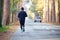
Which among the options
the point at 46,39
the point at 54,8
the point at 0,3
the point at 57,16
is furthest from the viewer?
the point at 54,8

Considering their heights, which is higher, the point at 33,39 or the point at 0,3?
the point at 0,3

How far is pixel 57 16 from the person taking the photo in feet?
136

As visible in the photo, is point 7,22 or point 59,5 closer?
point 7,22

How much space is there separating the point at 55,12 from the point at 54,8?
2.00 m

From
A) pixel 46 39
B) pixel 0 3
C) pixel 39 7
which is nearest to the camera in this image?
pixel 46 39

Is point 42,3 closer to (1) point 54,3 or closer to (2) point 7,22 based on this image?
(1) point 54,3

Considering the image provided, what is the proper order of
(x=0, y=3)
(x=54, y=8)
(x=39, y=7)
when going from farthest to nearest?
(x=39, y=7), (x=54, y=8), (x=0, y=3)

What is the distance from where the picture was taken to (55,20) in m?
42.5

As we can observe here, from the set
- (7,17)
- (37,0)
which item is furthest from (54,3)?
(37,0)

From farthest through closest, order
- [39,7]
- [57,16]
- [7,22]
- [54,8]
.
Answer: [39,7], [54,8], [57,16], [7,22]

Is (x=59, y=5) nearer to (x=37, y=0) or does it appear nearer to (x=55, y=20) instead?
(x=55, y=20)

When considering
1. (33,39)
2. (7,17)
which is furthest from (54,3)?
(33,39)

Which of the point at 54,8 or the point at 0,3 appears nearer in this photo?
the point at 0,3

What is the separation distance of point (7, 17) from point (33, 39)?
51.9ft
